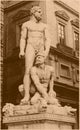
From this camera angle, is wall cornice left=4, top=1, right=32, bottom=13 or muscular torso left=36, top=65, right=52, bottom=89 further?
wall cornice left=4, top=1, right=32, bottom=13

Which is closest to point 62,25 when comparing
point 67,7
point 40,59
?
point 67,7

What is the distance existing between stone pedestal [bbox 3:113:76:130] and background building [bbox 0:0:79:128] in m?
12.7

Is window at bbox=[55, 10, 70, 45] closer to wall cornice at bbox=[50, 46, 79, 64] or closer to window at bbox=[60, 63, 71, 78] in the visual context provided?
wall cornice at bbox=[50, 46, 79, 64]

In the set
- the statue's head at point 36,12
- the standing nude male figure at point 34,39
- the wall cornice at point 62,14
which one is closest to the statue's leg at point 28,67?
the standing nude male figure at point 34,39

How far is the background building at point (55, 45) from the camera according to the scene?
69.6 ft

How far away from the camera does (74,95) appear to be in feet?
74.8

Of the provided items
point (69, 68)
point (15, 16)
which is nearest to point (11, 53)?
point (15, 16)

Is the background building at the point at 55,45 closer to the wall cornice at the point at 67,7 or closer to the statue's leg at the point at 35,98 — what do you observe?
the wall cornice at the point at 67,7

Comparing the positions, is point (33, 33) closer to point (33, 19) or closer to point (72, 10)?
point (33, 19)

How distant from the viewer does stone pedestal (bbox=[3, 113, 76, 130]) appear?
7.34 meters

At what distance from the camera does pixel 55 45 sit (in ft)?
70.3

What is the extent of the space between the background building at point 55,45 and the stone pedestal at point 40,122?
12.7m

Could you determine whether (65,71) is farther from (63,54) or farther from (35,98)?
(35,98)

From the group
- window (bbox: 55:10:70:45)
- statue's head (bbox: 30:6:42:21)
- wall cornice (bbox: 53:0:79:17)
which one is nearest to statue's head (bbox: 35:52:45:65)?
statue's head (bbox: 30:6:42:21)
